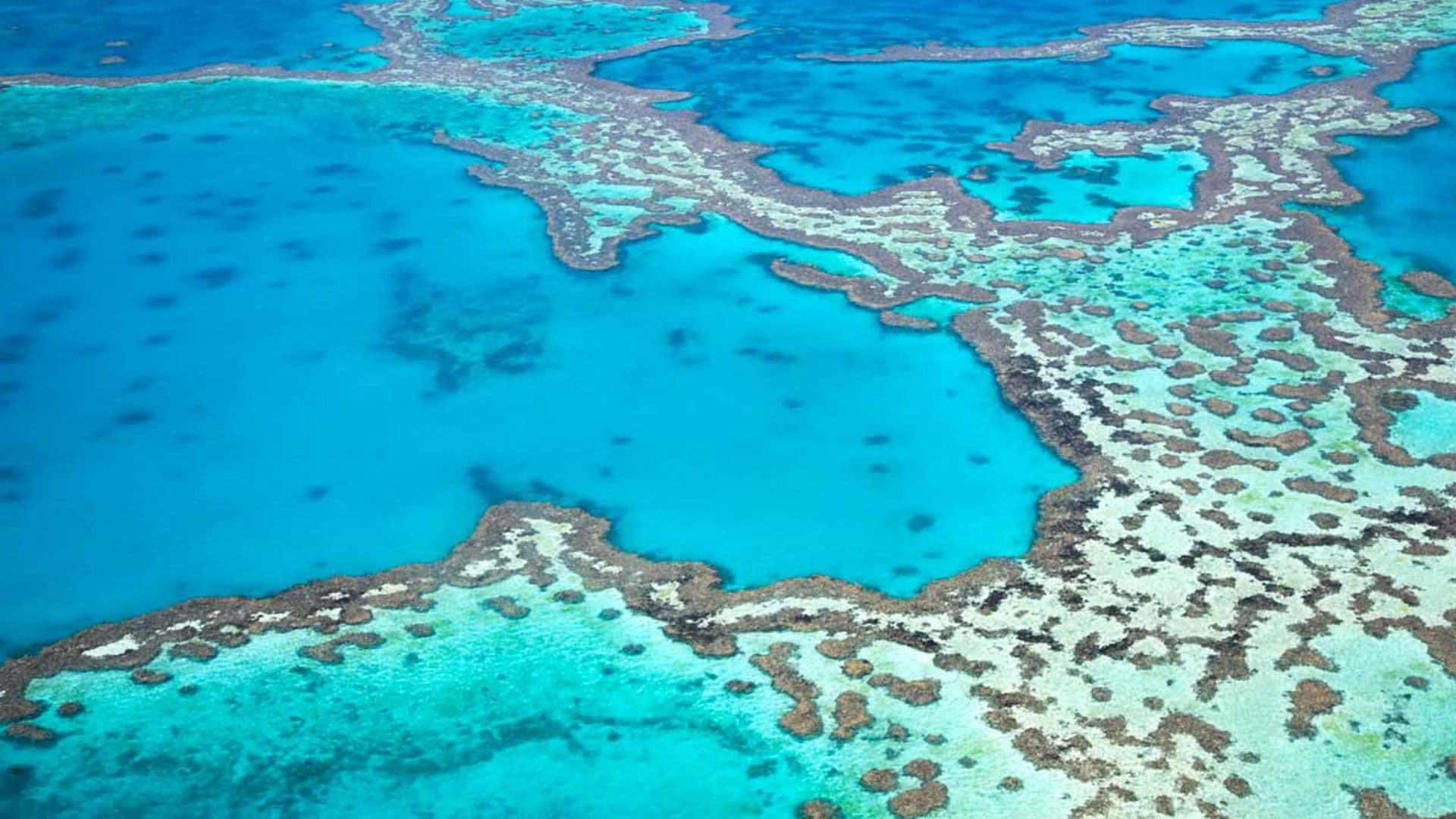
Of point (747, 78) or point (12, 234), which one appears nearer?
point (12, 234)

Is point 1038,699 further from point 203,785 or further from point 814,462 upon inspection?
point 203,785

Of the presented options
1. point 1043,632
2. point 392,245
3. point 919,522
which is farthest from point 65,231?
point 1043,632

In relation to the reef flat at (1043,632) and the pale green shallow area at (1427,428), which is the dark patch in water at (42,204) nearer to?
the reef flat at (1043,632)

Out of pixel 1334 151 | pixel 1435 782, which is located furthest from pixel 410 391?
pixel 1334 151

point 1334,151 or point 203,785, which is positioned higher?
point 1334,151

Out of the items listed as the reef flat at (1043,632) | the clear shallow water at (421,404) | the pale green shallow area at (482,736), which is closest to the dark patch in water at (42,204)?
the clear shallow water at (421,404)

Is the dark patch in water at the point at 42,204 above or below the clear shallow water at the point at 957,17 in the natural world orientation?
below

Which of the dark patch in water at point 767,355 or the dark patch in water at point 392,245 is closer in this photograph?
the dark patch in water at point 767,355
